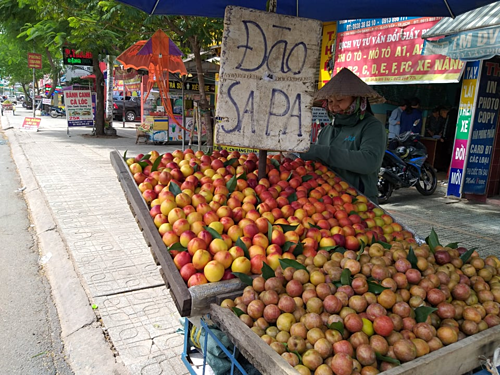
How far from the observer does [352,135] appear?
3307 millimetres

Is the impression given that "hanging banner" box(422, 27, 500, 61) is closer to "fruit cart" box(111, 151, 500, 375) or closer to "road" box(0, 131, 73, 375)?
"fruit cart" box(111, 151, 500, 375)

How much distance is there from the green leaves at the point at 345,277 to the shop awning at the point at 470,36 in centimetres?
486

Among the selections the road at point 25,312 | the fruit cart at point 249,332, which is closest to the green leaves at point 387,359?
the fruit cart at point 249,332

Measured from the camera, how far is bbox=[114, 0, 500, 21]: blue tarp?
294 cm

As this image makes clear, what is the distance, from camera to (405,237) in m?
2.61

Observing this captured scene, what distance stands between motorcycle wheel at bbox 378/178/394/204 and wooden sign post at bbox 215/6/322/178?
17.8 feet

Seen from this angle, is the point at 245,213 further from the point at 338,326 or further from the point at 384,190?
the point at 384,190

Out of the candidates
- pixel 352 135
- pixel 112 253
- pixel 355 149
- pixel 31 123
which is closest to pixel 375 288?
pixel 355 149

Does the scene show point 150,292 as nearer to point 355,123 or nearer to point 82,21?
point 355,123

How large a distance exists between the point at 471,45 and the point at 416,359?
551 cm

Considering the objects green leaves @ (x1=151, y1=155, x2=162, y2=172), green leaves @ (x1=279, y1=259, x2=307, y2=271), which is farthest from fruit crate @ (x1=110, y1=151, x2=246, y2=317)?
green leaves @ (x1=151, y1=155, x2=162, y2=172)

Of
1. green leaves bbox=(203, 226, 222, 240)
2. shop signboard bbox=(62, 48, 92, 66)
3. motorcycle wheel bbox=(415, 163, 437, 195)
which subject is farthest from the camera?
shop signboard bbox=(62, 48, 92, 66)

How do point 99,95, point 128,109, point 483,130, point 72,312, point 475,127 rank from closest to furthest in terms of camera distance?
point 72,312, point 475,127, point 483,130, point 99,95, point 128,109

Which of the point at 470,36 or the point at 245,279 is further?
the point at 470,36
